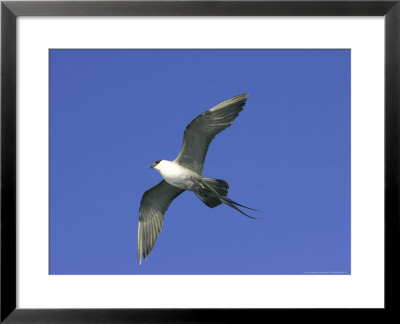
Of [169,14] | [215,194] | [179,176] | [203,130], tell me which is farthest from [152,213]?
[169,14]

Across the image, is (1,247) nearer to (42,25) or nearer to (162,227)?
(162,227)

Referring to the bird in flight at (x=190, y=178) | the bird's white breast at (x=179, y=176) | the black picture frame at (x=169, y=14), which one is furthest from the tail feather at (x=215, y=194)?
the black picture frame at (x=169, y=14)

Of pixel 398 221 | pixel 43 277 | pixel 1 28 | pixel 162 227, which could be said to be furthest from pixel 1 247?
pixel 398 221

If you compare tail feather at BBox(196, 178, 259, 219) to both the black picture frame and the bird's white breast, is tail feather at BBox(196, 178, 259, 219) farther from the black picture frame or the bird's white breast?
the black picture frame

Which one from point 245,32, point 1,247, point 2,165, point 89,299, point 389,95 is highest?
point 245,32

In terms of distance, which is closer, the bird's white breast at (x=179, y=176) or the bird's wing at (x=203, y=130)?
the bird's wing at (x=203, y=130)

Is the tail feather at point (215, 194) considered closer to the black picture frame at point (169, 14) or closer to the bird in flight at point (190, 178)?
the bird in flight at point (190, 178)
